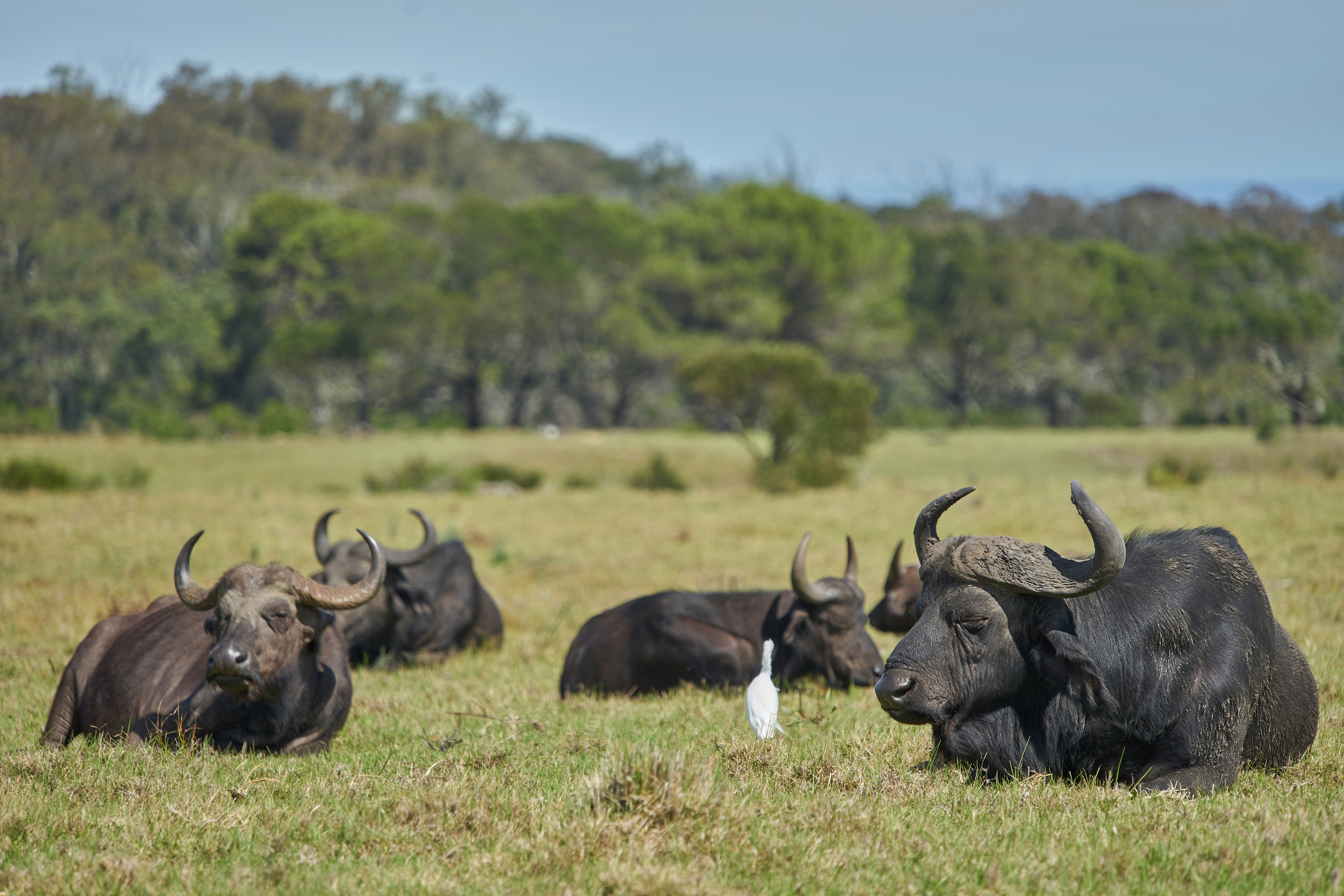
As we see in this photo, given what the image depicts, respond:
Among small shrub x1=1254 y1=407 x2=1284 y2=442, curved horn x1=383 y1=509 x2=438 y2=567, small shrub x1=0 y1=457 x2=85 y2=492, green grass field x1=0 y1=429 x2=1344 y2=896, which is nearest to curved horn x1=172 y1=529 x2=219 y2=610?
green grass field x1=0 y1=429 x2=1344 y2=896

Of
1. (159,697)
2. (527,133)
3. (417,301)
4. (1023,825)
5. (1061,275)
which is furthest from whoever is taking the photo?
(527,133)

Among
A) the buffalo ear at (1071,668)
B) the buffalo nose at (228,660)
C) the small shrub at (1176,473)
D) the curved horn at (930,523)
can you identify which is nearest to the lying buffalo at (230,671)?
the buffalo nose at (228,660)

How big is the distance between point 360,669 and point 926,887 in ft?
22.4

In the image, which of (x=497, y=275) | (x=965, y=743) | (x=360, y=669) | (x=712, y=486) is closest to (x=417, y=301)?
(x=497, y=275)

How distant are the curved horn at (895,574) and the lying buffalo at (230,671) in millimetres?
4594

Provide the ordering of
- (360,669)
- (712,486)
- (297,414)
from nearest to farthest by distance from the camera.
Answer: (360,669)
(712,486)
(297,414)

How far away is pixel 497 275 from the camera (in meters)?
58.2

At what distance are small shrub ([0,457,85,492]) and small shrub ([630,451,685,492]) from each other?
1196 cm

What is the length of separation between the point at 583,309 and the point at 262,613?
54.1 metres

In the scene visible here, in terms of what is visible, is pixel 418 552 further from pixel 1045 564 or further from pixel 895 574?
pixel 1045 564

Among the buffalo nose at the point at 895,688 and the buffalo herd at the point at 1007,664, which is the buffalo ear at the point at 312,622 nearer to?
the buffalo herd at the point at 1007,664

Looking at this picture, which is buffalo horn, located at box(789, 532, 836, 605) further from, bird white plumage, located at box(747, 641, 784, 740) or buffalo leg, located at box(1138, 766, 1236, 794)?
buffalo leg, located at box(1138, 766, 1236, 794)

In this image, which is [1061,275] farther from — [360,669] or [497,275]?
[360,669]

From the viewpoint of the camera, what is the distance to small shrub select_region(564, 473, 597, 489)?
29.5 meters
